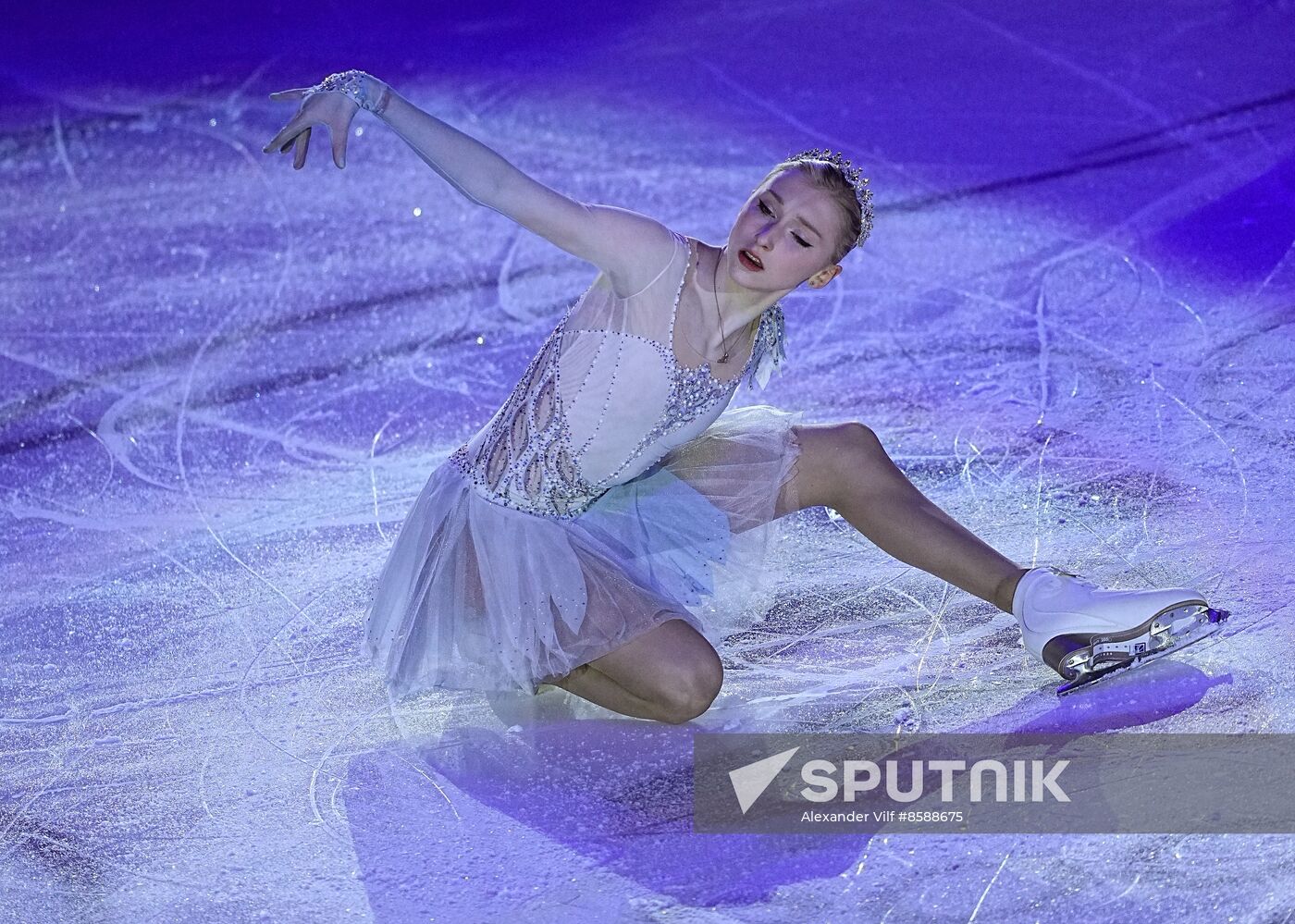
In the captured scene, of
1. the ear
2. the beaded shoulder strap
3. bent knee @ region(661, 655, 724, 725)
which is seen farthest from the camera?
the beaded shoulder strap

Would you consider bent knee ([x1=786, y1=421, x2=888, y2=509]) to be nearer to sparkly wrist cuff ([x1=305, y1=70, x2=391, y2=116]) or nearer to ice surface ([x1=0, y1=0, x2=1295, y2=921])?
ice surface ([x1=0, y1=0, x2=1295, y2=921])

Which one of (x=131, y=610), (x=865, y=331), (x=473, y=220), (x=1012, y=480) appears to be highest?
(x=473, y=220)

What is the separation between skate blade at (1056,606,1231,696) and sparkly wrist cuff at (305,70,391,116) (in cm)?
146

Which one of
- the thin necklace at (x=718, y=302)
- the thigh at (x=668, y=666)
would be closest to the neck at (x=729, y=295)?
the thin necklace at (x=718, y=302)

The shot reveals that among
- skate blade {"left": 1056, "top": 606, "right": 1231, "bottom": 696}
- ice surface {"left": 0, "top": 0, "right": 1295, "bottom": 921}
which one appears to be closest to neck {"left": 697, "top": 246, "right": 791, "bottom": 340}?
ice surface {"left": 0, "top": 0, "right": 1295, "bottom": 921}

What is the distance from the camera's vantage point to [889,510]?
2.71 meters

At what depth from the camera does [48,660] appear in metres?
2.93

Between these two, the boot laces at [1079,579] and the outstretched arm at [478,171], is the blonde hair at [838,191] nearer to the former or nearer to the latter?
the outstretched arm at [478,171]

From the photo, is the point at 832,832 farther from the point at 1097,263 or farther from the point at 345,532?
the point at 1097,263

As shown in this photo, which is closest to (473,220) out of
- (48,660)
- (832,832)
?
(48,660)

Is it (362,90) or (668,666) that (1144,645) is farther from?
(362,90)

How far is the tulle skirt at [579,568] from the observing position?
8.50 feet

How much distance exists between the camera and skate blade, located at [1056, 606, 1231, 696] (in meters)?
Answer: 2.54

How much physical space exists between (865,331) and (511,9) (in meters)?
2.59
